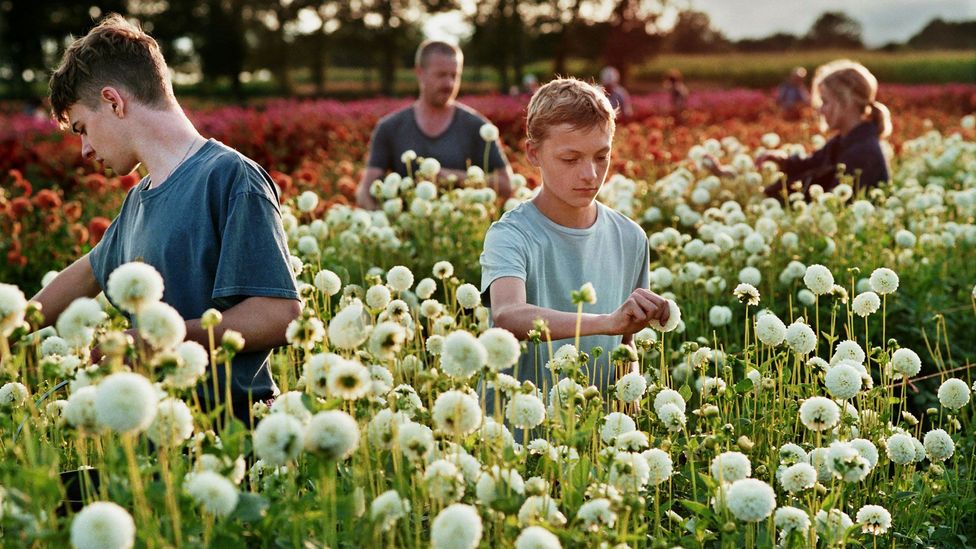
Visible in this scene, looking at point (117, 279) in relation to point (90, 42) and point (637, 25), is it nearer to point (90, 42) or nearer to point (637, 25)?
point (90, 42)

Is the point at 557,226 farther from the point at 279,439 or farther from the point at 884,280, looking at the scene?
the point at 279,439

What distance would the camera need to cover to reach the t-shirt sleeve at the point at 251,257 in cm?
304

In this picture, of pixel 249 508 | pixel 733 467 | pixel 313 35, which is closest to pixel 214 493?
pixel 249 508

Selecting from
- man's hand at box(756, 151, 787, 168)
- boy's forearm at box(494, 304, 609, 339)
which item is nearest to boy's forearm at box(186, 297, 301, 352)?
boy's forearm at box(494, 304, 609, 339)

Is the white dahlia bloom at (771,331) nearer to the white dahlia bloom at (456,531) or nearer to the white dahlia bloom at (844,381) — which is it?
the white dahlia bloom at (844,381)

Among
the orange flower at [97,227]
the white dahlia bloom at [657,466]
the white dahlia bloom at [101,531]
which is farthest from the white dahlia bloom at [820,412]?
the orange flower at [97,227]

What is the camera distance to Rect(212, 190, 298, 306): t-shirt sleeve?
9.99ft

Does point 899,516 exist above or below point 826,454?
below

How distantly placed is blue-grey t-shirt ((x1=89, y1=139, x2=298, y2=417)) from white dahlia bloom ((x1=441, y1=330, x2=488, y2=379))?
1.11m

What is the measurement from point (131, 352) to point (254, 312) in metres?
0.96

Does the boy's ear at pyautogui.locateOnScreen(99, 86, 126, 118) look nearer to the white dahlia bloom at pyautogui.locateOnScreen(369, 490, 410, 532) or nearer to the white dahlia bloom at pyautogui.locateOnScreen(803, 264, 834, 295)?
the white dahlia bloom at pyautogui.locateOnScreen(369, 490, 410, 532)

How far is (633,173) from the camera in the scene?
994 centimetres

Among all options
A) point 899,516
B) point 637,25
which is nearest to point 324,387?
point 899,516

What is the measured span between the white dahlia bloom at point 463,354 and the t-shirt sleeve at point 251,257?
1111 mm
